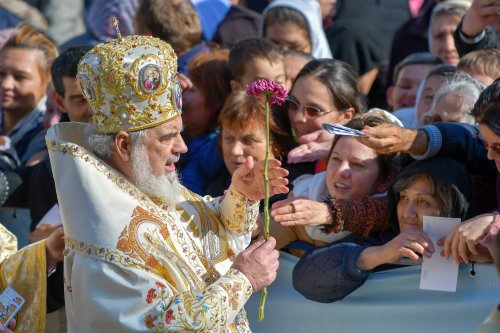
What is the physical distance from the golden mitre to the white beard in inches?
4.2

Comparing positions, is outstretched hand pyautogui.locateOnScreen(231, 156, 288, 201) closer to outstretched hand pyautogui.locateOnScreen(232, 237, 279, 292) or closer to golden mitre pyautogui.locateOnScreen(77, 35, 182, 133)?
outstretched hand pyautogui.locateOnScreen(232, 237, 279, 292)

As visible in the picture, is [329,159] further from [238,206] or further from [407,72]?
[407,72]

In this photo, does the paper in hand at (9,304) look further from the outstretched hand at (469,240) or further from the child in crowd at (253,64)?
the child in crowd at (253,64)

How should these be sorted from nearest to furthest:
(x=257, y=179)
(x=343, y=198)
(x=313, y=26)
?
(x=257, y=179), (x=343, y=198), (x=313, y=26)

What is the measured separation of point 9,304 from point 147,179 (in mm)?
971

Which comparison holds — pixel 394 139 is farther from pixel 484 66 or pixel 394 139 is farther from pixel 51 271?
pixel 51 271

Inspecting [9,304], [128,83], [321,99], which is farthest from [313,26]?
[9,304]

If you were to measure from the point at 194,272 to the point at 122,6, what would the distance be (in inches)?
186

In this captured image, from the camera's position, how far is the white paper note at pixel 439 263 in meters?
4.54

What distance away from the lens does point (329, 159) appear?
5258mm

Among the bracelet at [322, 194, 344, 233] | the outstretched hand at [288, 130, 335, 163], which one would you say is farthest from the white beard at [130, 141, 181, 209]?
the outstretched hand at [288, 130, 335, 163]

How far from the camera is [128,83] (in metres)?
4.28

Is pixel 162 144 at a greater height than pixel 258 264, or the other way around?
pixel 162 144

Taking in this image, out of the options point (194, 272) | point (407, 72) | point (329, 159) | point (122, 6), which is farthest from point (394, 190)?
point (122, 6)
